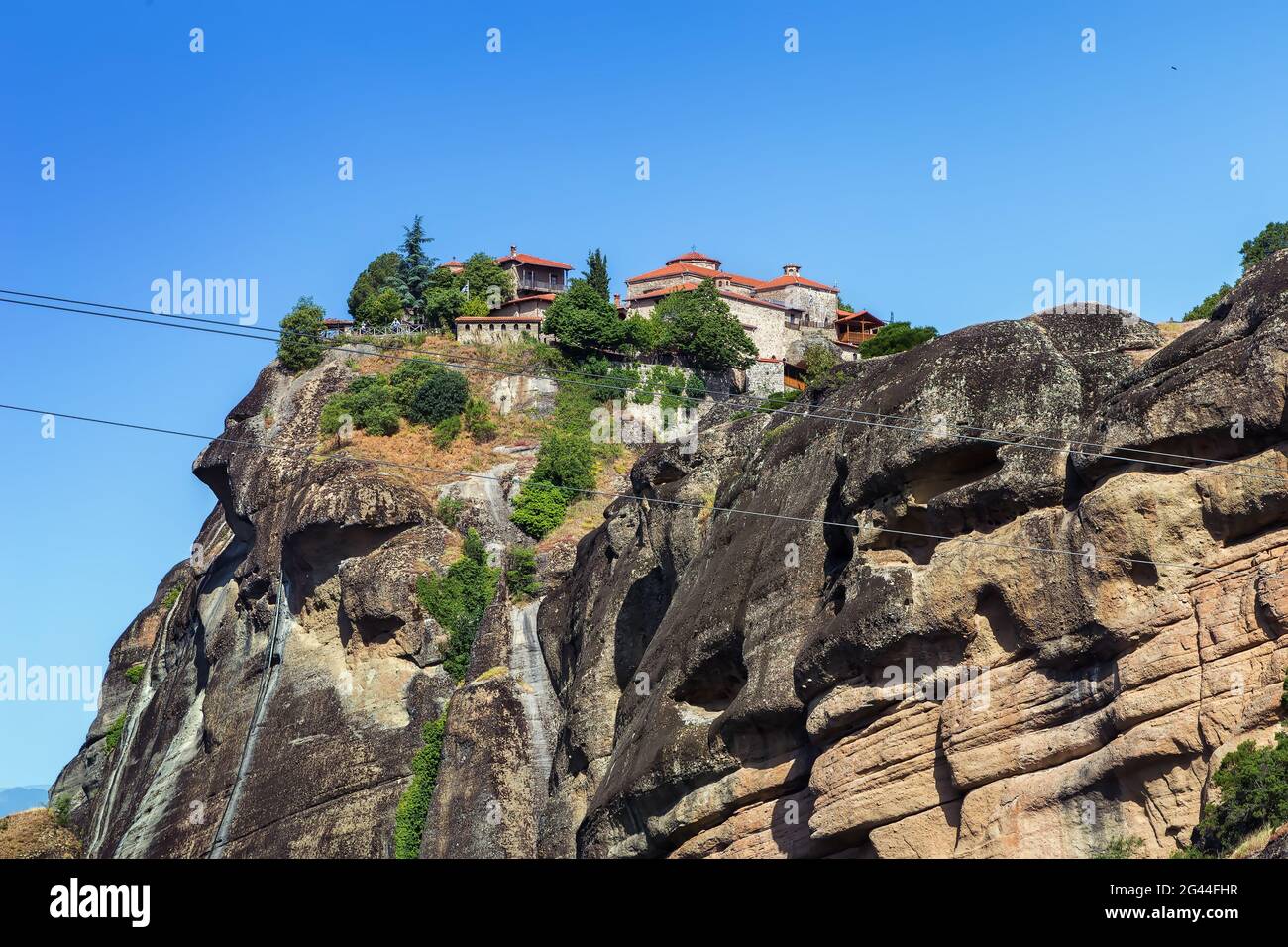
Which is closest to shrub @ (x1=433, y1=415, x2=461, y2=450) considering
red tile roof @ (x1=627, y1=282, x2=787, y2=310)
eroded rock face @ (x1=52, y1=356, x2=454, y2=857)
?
eroded rock face @ (x1=52, y1=356, x2=454, y2=857)

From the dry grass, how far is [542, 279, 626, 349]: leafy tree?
3308 centimetres

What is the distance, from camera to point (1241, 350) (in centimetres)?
3309

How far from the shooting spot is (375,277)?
107m

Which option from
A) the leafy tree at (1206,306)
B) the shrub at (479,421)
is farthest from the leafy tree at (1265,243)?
the shrub at (479,421)

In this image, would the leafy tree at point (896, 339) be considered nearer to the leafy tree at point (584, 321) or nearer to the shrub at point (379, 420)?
the leafy tree at point (584, 321)

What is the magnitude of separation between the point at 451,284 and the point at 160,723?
1252 inches

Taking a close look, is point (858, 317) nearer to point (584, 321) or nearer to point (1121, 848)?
point (584, 321)

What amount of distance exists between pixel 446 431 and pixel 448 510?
27.5 feet

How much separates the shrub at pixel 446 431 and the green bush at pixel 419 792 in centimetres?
1720

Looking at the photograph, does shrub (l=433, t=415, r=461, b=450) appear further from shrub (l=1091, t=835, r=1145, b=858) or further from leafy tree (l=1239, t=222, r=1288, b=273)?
shrub (l=1091, t=835, r=1145, b=858)

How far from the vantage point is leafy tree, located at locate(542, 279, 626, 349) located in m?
98.3

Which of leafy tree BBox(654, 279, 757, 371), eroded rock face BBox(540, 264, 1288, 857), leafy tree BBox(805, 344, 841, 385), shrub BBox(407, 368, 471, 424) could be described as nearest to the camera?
eroded rock face BBox(540, 264, 1288, 857)
